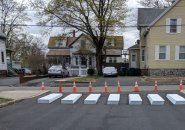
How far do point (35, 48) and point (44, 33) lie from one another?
25.8m

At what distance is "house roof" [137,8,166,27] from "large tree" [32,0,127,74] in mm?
2273

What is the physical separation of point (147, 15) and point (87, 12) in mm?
8006

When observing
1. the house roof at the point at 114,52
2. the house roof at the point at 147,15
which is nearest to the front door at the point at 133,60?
the house roof at the point at 147,15

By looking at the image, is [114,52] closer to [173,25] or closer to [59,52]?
[59,52]

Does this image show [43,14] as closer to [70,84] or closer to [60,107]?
[70,84]

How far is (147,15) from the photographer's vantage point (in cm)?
3847

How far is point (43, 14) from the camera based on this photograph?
128 feet

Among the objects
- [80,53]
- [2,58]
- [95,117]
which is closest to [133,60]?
[80,53]

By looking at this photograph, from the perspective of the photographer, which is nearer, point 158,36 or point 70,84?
point 70,84

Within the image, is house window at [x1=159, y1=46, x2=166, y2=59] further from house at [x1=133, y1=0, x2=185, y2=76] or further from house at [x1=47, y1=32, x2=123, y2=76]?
house at [x1=47, y1=32, x2=123, y2=76]

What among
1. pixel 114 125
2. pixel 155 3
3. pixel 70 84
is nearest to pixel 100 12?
pixel 70 84

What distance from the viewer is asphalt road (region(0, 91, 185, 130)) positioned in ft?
27.8

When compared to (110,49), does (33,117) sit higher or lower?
lower

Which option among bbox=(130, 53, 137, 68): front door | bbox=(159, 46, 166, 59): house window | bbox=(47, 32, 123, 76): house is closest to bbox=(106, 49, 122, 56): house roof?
bbox=(47, 32, 123, 76): house
